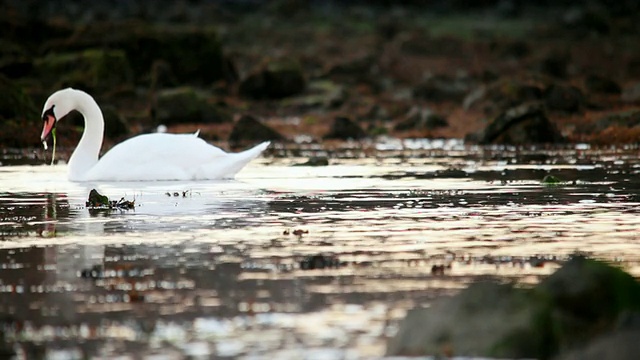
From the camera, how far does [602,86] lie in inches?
2067

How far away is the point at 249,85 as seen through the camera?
167 ft

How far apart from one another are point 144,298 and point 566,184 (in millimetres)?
10680

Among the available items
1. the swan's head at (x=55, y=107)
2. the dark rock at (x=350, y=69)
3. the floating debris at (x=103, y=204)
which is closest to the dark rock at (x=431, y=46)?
the dark rock at (x=350, y=69)

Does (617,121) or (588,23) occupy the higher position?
(588,23)

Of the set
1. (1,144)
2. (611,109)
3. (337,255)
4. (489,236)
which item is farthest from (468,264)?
(611,109)

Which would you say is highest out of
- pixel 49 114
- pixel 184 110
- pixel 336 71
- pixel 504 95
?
pixel 336 71

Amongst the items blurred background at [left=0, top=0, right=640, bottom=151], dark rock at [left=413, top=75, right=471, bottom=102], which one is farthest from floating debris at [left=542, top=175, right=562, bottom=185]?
dark rock at [left=413, top=75, right=471, bottom=102]

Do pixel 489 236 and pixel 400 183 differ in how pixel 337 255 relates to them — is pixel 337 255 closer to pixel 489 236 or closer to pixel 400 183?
pixel 489 236

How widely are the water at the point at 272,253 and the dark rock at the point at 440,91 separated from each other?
107 ft

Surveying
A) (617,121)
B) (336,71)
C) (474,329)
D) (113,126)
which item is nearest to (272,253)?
(474,329)

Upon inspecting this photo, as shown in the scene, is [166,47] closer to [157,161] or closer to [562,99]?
[562,99]

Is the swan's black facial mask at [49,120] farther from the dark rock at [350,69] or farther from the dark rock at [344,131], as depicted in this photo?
the dark rock at [350,69]

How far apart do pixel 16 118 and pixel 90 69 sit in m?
14.8

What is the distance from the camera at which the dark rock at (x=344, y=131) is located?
3644 centimetres
